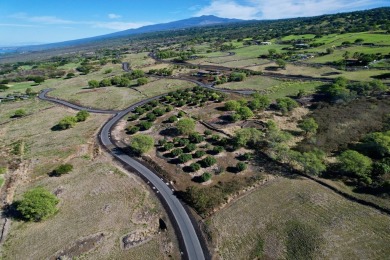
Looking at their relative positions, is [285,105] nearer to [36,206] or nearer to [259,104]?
[259,104]

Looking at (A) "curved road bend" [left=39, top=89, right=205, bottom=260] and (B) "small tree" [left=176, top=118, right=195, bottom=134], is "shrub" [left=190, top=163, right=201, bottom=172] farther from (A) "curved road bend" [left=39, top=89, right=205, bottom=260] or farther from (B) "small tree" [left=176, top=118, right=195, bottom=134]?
(B) "small tree" [left=176, top=118, right=195, bottom=134]

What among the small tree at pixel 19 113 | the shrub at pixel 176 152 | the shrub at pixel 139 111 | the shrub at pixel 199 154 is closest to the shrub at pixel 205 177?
the shrub at pixel 199 154

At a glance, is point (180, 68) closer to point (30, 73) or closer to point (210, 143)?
point (210, 143)

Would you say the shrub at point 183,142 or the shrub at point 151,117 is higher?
the shrub at point 151,117

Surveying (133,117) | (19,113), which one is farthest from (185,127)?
(19,113)

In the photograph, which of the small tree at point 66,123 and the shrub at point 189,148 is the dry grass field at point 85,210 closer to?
the small tree at point 66,123

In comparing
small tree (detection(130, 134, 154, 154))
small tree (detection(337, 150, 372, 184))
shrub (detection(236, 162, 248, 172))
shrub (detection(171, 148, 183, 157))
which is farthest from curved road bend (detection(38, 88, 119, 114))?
small tree (detection(337, 150, 372, 184))
